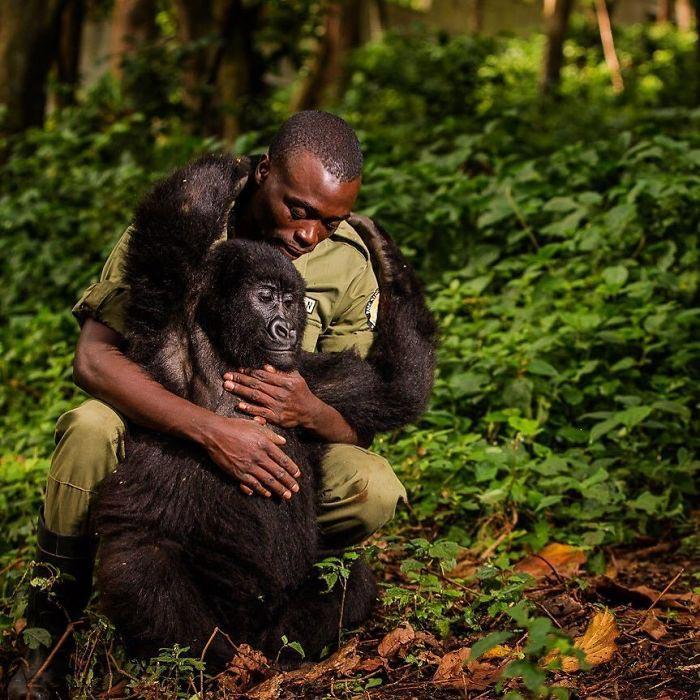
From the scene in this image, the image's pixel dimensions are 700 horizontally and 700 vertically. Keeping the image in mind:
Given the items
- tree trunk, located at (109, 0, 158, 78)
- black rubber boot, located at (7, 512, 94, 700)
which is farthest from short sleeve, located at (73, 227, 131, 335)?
tree trunk, located at (109, 0, 158, 78)

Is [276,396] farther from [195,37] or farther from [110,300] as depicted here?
[195,37]

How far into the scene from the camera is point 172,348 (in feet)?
9.68

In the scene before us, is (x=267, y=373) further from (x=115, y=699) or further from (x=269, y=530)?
(x=115, y=699)

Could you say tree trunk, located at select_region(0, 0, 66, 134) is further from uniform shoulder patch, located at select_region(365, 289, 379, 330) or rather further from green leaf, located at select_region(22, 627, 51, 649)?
green leaf, located at select_region(22, 627, 51, 649)

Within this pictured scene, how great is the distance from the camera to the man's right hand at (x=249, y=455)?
278cm

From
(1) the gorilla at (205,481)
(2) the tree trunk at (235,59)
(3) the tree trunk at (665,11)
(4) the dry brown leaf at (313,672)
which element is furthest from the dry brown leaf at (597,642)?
(3) the tree trunk at (665,11)

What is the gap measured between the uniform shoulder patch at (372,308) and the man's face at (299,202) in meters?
0.33

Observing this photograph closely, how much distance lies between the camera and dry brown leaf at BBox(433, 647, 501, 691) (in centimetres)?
273

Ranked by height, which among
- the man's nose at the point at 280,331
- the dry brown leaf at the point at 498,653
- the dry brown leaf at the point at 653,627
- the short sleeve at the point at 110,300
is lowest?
the dry brown leaf at the point at 653,627

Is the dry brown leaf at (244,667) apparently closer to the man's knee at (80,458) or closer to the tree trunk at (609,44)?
the man's knee at (80,458)

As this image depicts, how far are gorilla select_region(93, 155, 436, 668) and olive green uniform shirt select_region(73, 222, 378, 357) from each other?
24 cm

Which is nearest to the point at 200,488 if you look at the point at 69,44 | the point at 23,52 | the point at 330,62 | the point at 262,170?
the point at 262,170

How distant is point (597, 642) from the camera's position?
2.86 meters

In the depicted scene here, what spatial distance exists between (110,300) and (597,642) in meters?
1.77
